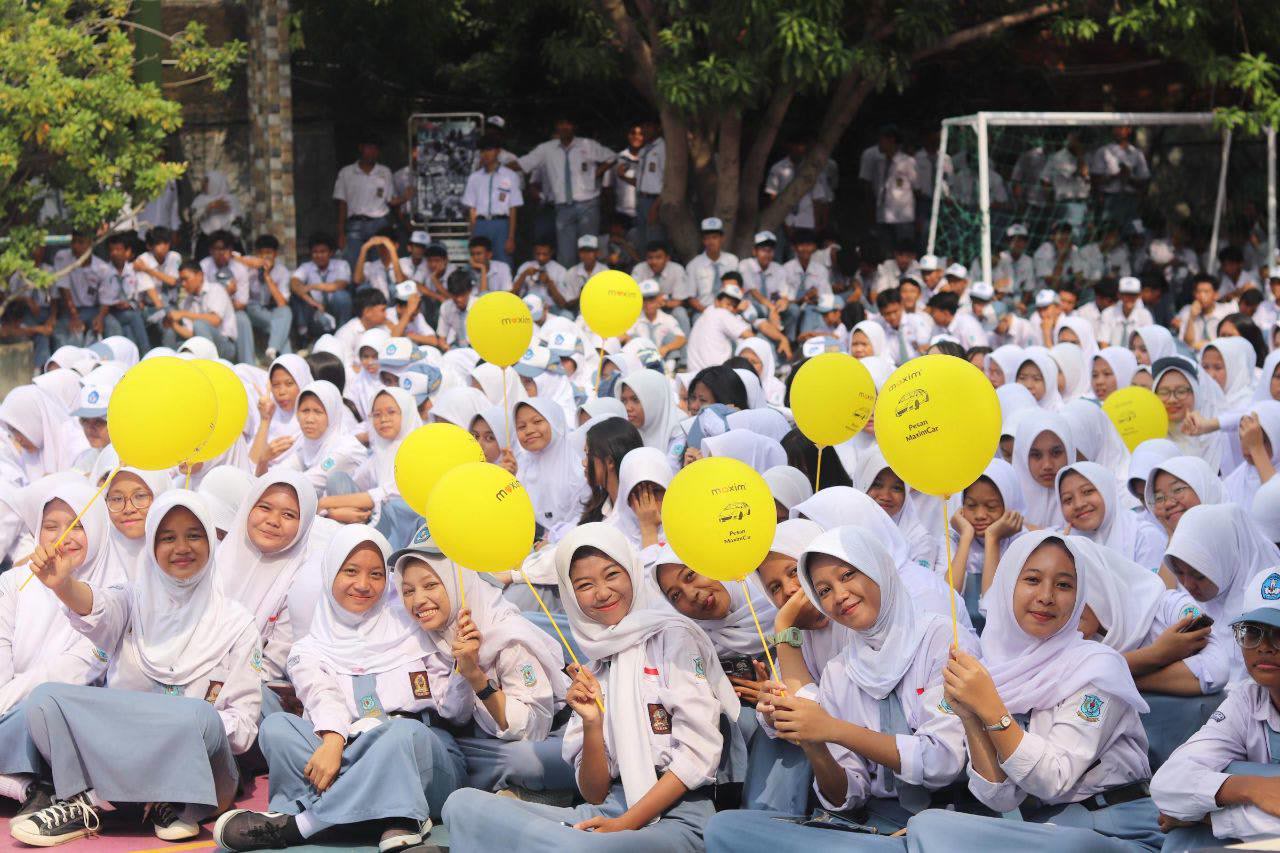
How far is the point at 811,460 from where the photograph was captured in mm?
6383

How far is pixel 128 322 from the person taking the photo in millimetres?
11953

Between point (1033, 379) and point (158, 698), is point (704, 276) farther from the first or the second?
point (158, 698)

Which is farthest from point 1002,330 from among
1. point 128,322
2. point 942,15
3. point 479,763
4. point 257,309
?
point 479,763

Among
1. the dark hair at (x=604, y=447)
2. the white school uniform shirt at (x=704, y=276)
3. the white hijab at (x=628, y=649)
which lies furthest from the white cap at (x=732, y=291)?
the white hijab at (x=628, y=649)

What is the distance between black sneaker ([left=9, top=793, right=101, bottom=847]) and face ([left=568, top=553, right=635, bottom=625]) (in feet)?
5.36

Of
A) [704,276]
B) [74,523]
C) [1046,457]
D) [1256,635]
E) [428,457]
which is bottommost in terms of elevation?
[1256,635]

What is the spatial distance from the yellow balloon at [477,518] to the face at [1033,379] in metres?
4.56

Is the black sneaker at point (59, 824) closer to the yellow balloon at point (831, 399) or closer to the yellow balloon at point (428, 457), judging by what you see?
the yellow balloon at point (428, 457)

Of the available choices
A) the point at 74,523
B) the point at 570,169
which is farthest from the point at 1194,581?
the point at 570,169

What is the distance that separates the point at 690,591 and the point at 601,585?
1.19 feet

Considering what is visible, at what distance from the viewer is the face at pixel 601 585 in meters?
4.29

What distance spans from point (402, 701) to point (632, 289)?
357 cm

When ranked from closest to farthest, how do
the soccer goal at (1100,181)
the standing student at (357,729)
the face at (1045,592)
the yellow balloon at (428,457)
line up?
the face at (1045,592), the standing student at (357,729), the yellow balloon at (428,457), the soccer goal at (1100,181)

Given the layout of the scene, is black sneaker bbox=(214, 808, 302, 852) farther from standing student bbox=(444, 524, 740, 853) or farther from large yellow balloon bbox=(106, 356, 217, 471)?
large yellow balloon bbox=(106, 356, 217, 471)
